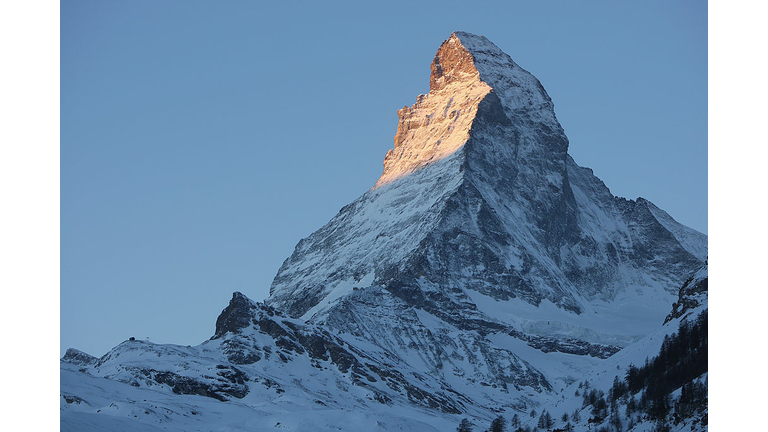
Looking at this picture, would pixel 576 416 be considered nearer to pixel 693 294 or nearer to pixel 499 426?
pixel 693 294

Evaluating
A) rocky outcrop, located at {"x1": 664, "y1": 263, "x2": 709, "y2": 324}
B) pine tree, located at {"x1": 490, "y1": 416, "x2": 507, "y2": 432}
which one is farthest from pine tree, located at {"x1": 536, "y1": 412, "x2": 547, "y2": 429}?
rocky outcrop, located at {"x1": 664, "y1": 263, "x2": 709, "y2": 324}

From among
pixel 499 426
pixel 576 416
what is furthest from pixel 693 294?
pixel 499 426

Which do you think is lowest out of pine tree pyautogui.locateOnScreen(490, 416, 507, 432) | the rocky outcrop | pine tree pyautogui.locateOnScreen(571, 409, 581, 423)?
pine tree pyautogui.locateOnScreen(571, 409, 581, 423)

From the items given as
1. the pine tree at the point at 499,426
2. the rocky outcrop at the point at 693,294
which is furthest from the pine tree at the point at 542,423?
the rocky outcrop at the point at 693,294

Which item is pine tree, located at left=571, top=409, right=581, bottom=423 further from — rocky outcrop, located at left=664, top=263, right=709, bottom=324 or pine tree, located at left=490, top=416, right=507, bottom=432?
pine tree, located at left=490, top=416, right=507, bottom=432

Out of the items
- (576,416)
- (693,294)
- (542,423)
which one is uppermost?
(693,294)

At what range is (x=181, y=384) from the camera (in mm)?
188750

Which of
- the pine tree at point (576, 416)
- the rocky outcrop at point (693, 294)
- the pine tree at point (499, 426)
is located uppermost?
the rocky outcrop at point (693, 294)

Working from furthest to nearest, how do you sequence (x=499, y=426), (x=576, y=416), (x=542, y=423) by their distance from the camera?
(x=499, y=426), (x=542, y=423), (x=576, y=416)

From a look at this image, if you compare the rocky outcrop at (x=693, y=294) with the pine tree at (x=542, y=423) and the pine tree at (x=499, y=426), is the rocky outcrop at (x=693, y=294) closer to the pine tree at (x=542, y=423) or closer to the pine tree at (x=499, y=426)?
the pine tree at (x=542, y=423)

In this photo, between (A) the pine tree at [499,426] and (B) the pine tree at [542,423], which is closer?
(B) the pine tree at [542,423]

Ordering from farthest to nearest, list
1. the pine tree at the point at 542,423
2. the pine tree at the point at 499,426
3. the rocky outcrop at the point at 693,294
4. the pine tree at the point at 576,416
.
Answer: the pine tree at the point at 499,426, the rocky outcrop at the point at 693,294, the pine tree at the point at 542,423, the pine tree at the point at 576,416

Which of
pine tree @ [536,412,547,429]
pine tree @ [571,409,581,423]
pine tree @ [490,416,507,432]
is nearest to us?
pine tree @ [571,409,581,423]

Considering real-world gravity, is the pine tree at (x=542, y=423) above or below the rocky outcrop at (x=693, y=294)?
below
